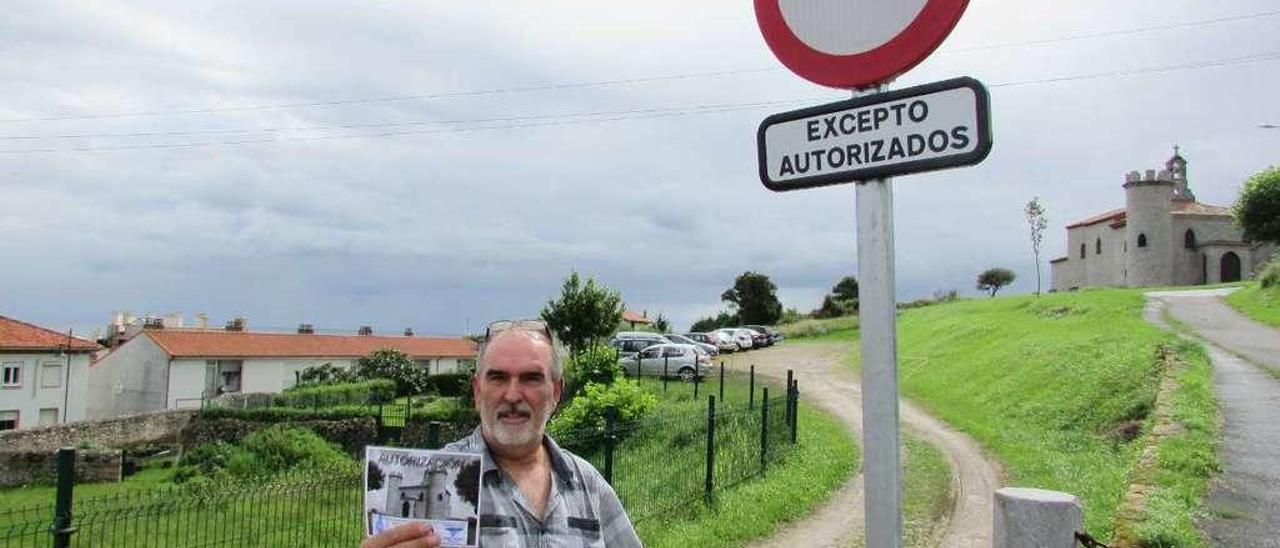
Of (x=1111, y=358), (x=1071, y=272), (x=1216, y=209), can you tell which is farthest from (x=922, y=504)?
(x=1071, y=272)

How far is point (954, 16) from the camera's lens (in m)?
1.87

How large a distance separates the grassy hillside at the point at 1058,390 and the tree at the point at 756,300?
3022cm

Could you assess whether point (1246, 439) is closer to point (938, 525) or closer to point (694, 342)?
point (938, 525)

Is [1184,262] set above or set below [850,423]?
above

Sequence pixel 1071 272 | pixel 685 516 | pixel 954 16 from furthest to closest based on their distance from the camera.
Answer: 1. pixel 1071 272
2. pixel 685 516
3. pixel 954 16

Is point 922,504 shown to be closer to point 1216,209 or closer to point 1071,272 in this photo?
point 1216,209

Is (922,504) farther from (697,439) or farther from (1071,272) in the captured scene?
(1071,272)

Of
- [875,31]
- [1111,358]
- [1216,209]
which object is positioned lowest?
[1111,358]

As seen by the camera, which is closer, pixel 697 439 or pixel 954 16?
pixel 954 16

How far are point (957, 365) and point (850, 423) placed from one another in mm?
9361

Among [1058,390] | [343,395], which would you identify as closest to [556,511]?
[1058,390]

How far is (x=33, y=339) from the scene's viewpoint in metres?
42.9

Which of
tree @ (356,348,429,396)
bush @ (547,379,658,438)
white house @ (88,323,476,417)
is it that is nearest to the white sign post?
bush @ (547,379,658,438)

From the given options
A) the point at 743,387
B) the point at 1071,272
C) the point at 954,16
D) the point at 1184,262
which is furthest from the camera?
the point at 1071,272
